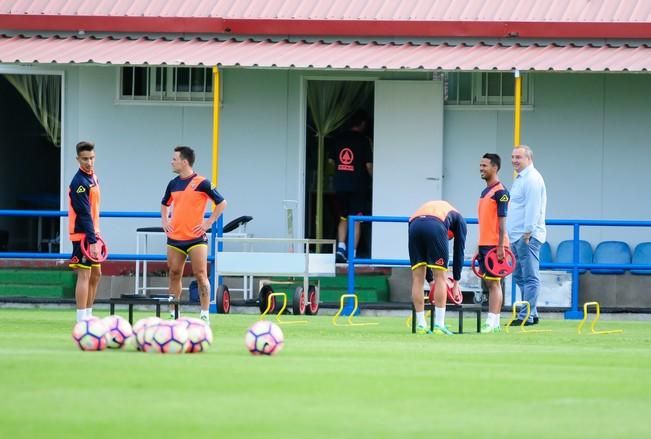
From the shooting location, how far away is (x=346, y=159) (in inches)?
883

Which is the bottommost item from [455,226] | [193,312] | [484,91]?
[193,312]

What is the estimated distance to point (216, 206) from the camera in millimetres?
16781

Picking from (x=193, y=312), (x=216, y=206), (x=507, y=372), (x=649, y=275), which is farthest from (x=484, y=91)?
(x=507, y=372)

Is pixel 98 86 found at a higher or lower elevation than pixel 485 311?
higher

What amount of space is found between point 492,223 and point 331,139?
7.03 m

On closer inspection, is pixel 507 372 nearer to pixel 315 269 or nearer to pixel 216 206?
pixel 216 206

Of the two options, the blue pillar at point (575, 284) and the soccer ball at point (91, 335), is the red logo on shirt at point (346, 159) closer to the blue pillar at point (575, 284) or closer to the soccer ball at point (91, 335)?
the blue pillar at point (575, 284)

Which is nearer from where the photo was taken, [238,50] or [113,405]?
[113,405]

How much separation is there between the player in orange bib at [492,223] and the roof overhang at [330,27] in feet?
18.2

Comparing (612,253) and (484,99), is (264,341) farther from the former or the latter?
(484,99)

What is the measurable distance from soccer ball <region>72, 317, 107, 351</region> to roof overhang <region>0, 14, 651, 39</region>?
10.3 m

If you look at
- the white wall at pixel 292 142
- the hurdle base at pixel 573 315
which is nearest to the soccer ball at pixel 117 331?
the hurdle base at pixel 573 315

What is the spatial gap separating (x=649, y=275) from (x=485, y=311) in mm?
2735

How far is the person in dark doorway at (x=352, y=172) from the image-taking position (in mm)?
22438
